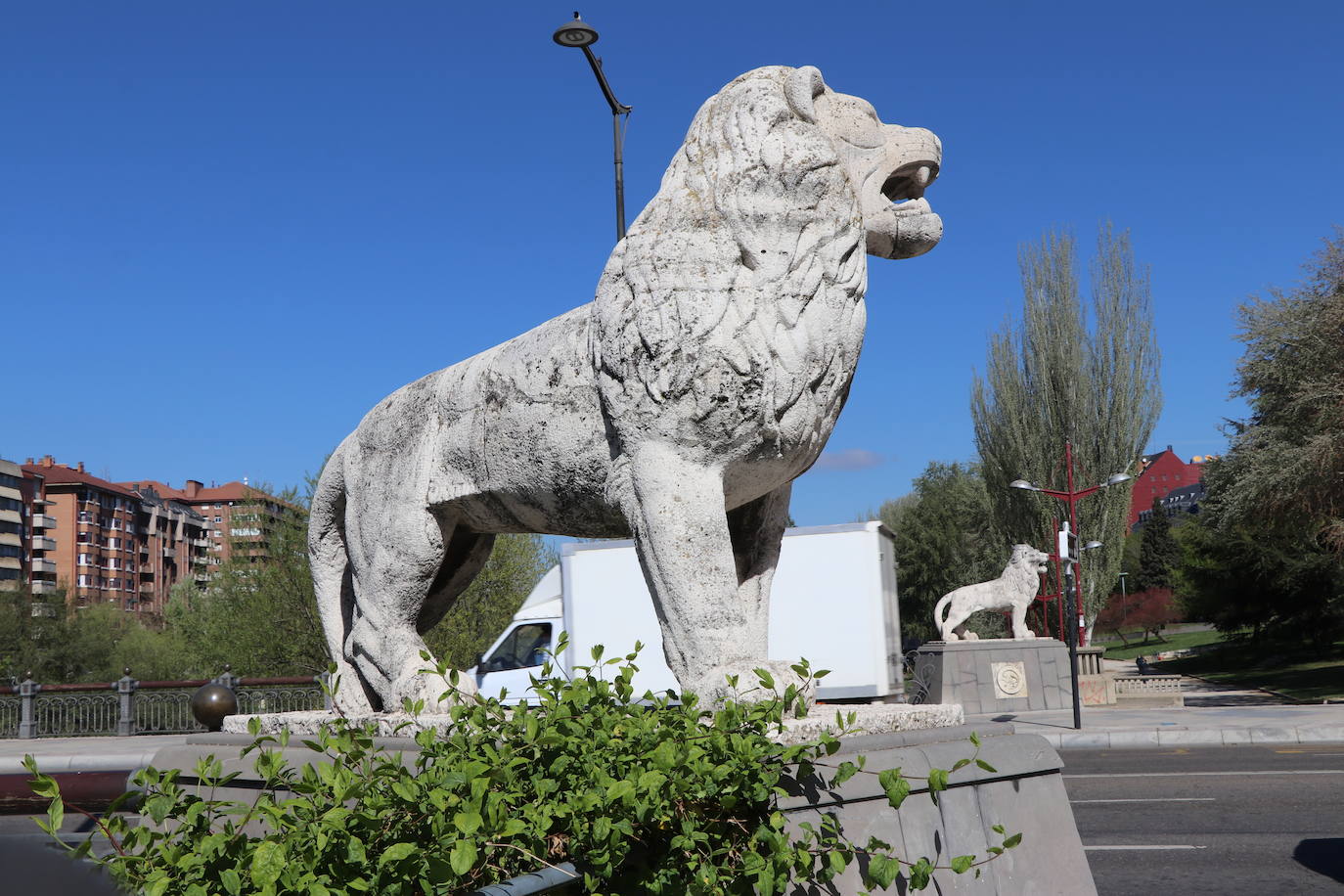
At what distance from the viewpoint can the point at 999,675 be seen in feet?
61.4

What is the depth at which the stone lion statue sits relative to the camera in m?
2.95

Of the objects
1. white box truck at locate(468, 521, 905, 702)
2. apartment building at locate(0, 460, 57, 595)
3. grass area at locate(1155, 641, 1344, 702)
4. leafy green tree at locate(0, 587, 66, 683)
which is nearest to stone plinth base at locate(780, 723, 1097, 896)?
white box truck at locate(468, 521, 905, 702)

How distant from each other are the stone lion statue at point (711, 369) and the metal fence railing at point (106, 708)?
17.6 metres

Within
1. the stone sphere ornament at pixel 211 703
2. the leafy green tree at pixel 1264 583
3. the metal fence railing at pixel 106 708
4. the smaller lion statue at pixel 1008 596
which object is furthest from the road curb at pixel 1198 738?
the metal fence railing at pixel 106 708

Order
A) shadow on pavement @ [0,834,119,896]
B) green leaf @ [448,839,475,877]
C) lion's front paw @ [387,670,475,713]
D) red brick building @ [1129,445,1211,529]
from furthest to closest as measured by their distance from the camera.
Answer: red brick building @ [1129,445,1211,529] < lion's front paw @ [387,670,475,713] < green leaf @ [448,839,475,877] < shadow on pavement @ [0,834,119,896]

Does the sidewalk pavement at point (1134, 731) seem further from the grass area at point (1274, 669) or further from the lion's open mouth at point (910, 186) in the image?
the lion's open mouth at point (910, 186)

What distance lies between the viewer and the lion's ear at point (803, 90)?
311 centimetres

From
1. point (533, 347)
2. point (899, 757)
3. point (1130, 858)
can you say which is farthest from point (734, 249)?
point (1130, 858)

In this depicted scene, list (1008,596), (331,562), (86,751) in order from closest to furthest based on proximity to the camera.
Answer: (331,562) < (86,751) < (1008,596)

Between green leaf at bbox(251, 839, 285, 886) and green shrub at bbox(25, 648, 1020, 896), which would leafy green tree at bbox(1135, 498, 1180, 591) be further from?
green leaf at bbox(251, 839, 285, 886)

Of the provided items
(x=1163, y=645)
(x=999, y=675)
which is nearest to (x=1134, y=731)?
(x=999, y=675)

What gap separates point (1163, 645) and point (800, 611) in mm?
38114

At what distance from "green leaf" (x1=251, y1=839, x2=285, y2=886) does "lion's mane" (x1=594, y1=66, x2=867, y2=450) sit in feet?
5.13

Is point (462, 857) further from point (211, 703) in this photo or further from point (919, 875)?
Answer: point (211, 703)
